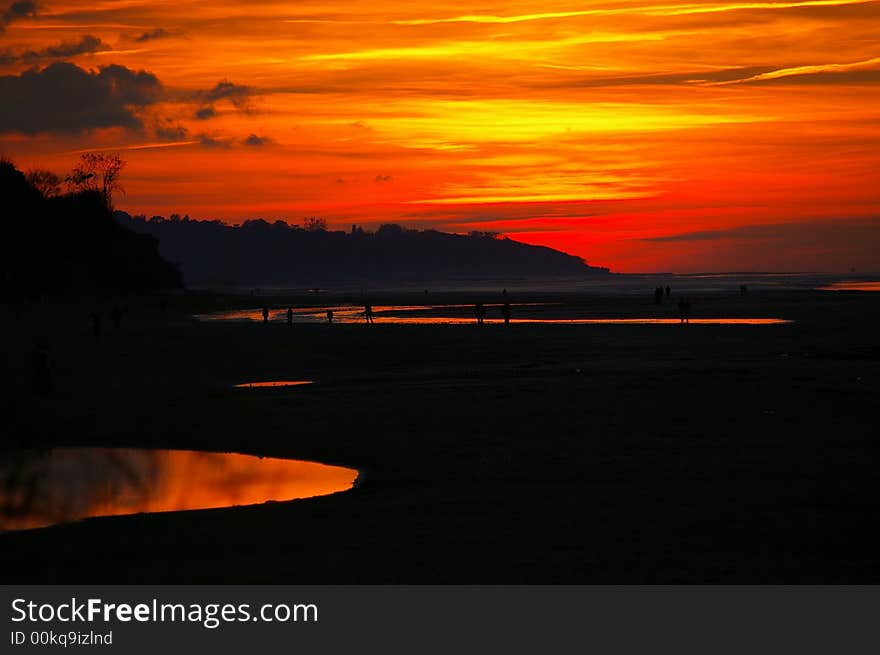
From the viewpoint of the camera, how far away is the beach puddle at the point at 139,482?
16.8 metres

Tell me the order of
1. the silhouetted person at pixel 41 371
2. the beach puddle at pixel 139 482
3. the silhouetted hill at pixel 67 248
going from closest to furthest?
the beach puddle at pixel 139 482, the silhouetted person at pixel 41 371, the silhouetted hill at pixel 67 248

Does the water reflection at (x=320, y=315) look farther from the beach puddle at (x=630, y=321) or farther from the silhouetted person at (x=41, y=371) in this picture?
the silhouetted person at (x=41, y=371)

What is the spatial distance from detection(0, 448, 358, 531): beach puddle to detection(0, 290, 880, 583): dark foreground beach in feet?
2.58

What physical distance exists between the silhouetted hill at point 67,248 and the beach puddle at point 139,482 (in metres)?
87.9

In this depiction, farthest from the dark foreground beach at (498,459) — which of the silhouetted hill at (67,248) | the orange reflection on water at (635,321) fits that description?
the silhouetted hill at (67,248)

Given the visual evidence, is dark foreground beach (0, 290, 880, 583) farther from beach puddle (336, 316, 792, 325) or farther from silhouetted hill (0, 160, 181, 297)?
silhouetted hill (0, 160, 181, 297)

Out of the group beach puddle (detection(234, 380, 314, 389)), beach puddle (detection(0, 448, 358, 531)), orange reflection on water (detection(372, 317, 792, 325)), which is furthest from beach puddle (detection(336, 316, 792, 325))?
beach puddle (detection(0, 448, 358, 531))

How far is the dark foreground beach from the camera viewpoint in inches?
508

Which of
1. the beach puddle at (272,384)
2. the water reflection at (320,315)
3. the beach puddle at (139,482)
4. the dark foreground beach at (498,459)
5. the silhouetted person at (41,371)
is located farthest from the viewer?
the water reflection at (320,315)

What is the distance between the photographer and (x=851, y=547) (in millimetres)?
13258

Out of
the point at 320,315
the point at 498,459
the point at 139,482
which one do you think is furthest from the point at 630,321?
the point at 139,482

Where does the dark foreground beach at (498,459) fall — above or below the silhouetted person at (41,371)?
below

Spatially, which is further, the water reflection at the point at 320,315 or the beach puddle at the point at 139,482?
the water reflection at the point at 320,315

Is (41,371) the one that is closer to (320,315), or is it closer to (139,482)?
(139,482)
